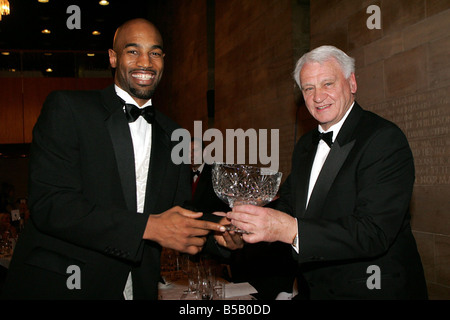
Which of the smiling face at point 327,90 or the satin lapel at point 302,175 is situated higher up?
the smiling face at point 327,90

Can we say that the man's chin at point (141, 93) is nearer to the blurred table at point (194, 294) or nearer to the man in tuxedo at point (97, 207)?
the man in tuxedo at point (97, 207)

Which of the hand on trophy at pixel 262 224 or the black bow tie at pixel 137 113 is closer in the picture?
the hand on trophy at pixel 262 224

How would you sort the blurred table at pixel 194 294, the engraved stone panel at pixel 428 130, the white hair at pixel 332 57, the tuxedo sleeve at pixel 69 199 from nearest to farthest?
the tuxedo sleeve at pixel 69 199, the white hair at pixel 332 57, the blurred table at pixel 194 294, the engraved stone panel at pixel 428 130

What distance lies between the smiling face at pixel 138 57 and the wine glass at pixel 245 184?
1.92 ft

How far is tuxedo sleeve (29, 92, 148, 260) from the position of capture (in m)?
1.46

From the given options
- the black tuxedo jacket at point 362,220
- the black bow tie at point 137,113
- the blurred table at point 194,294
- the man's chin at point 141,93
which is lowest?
the blurred table at point 194,294

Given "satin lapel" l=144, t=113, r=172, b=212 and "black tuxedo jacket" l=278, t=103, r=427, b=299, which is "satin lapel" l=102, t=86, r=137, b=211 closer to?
"satin lapel" l=144, t=113, r=172, b=212

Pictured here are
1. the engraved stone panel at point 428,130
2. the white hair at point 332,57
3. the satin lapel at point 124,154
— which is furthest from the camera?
the engraved stone panel at point 428,130

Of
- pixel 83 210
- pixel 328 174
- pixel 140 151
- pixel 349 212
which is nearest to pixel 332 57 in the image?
pixel 328 174

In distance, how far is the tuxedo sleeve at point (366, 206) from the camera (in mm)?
1537

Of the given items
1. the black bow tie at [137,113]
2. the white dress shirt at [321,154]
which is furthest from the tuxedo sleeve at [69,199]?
the white dress shirt at [321,154]

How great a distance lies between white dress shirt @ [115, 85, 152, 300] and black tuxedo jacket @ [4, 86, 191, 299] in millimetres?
85

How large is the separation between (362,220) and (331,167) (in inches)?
12.9
